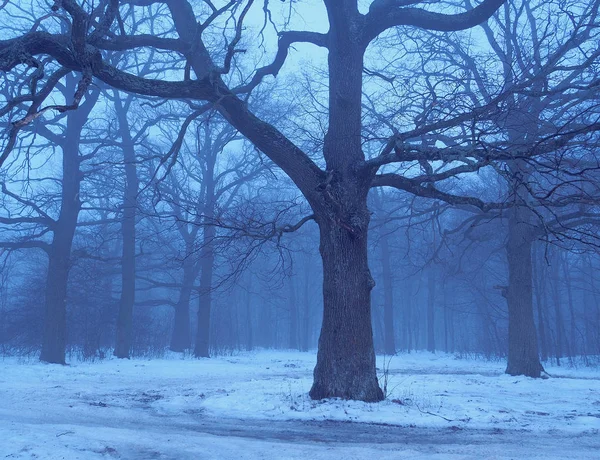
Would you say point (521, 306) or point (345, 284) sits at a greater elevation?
point (521, 306)

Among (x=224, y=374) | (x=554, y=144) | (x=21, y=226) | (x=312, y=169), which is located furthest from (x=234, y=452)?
(x=21, y=226)

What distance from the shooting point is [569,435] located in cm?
804

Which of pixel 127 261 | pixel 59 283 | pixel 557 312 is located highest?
pixel 127 261

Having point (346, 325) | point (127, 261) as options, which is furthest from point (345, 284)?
point (127, 261)

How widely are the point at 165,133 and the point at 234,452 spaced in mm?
24847

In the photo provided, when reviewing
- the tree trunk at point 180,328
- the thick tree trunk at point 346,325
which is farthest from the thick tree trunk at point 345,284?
the tree trunk at point 180,328

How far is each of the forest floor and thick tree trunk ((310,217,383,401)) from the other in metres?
0.39

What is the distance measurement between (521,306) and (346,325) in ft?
30.4

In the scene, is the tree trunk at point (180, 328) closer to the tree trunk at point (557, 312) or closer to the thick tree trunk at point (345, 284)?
the tree trunk at point (557, 312)

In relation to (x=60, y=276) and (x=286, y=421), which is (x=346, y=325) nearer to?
(x=286, y=421)

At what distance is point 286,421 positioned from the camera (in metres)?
9.00

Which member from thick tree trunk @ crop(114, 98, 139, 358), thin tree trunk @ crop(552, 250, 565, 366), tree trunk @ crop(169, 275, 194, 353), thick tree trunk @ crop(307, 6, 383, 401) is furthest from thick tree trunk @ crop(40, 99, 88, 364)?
thin tree trunk @ crop(552, 250, 565, 366)

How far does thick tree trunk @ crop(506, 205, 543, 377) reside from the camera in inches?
688

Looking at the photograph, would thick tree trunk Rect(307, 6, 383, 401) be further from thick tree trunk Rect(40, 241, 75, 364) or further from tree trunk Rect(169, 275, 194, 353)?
tree trunk Rect(169, 275, 194, 353)
